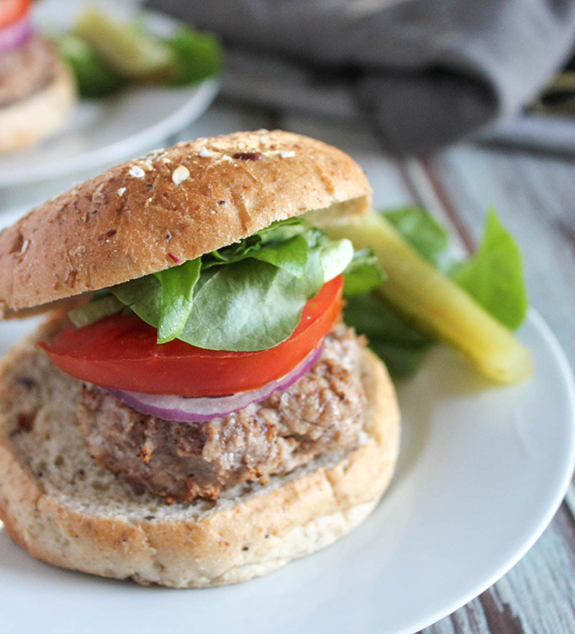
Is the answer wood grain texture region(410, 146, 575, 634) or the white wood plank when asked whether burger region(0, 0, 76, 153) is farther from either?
the white wood plank

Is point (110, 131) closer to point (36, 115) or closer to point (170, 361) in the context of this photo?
point (36, 115)

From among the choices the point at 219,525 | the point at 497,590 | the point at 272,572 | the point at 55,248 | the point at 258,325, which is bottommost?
the point at 497,590

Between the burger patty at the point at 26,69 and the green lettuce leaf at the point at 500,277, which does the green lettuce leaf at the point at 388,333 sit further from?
→ the burger patty at the point at 26,69

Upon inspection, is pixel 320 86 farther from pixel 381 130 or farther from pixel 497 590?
pixel 497 590

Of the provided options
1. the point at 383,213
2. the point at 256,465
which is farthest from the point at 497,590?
the point at 383,213

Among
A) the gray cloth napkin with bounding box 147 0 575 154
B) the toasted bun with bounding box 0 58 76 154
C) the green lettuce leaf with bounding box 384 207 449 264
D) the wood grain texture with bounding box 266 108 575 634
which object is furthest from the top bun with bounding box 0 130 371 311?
the gray cloth napkin with bounding box 147 0 575 154

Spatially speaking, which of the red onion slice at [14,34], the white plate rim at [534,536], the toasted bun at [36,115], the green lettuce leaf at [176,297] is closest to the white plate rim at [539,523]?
the white plate rim at [534,536]
